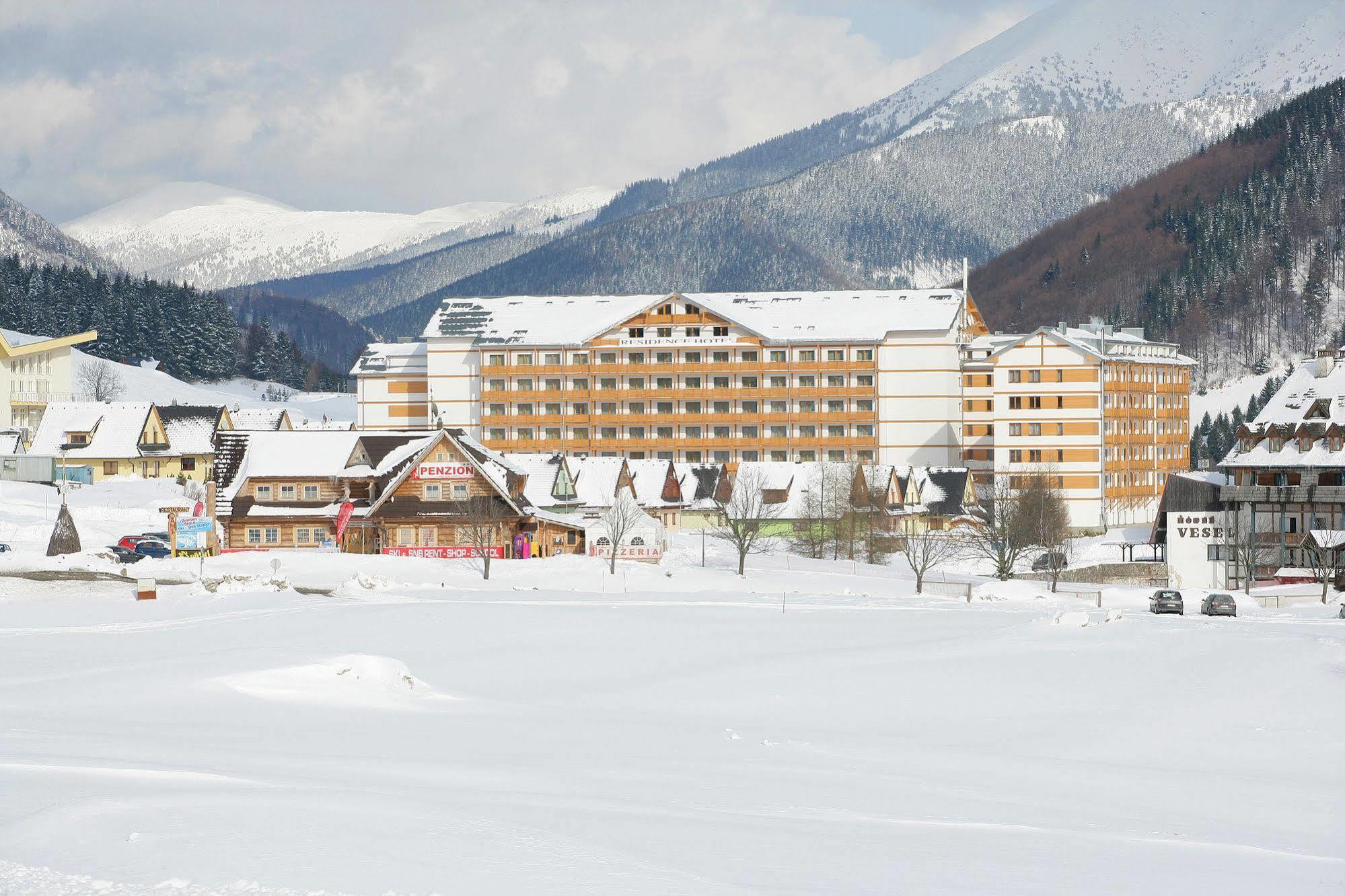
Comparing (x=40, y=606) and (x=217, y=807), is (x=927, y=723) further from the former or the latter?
(x=40, y=606)

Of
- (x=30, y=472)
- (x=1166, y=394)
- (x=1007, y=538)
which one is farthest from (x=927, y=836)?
(x=1166, y=394)

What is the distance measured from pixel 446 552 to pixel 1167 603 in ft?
109

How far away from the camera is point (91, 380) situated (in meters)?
189

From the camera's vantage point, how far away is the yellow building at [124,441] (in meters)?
124

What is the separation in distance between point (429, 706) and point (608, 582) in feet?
109

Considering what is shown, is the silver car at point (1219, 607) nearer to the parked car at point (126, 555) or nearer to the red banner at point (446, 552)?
the red banner at point (446, 552)

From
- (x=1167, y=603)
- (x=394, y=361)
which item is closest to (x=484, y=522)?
(x=1167, y=603)

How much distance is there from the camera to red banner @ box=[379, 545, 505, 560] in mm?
76375

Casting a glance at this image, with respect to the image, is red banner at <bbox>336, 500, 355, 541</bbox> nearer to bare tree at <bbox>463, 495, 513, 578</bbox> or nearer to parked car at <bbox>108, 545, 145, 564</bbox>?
bare tree at <bbox>463, 495, 513, 578</bbox>

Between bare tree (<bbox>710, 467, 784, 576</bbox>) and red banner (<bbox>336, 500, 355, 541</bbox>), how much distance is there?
18563 millimetres

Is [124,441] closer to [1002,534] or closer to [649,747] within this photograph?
[1002,534]

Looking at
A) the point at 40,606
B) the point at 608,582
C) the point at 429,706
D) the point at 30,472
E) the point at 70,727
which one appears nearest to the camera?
the point at 70,727

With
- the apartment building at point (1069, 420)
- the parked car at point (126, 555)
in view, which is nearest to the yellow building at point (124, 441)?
the parked car at point (126, 555)

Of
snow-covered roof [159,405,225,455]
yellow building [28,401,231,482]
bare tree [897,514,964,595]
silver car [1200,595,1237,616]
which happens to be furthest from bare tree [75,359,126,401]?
silver car [1200,595,1237,616]
